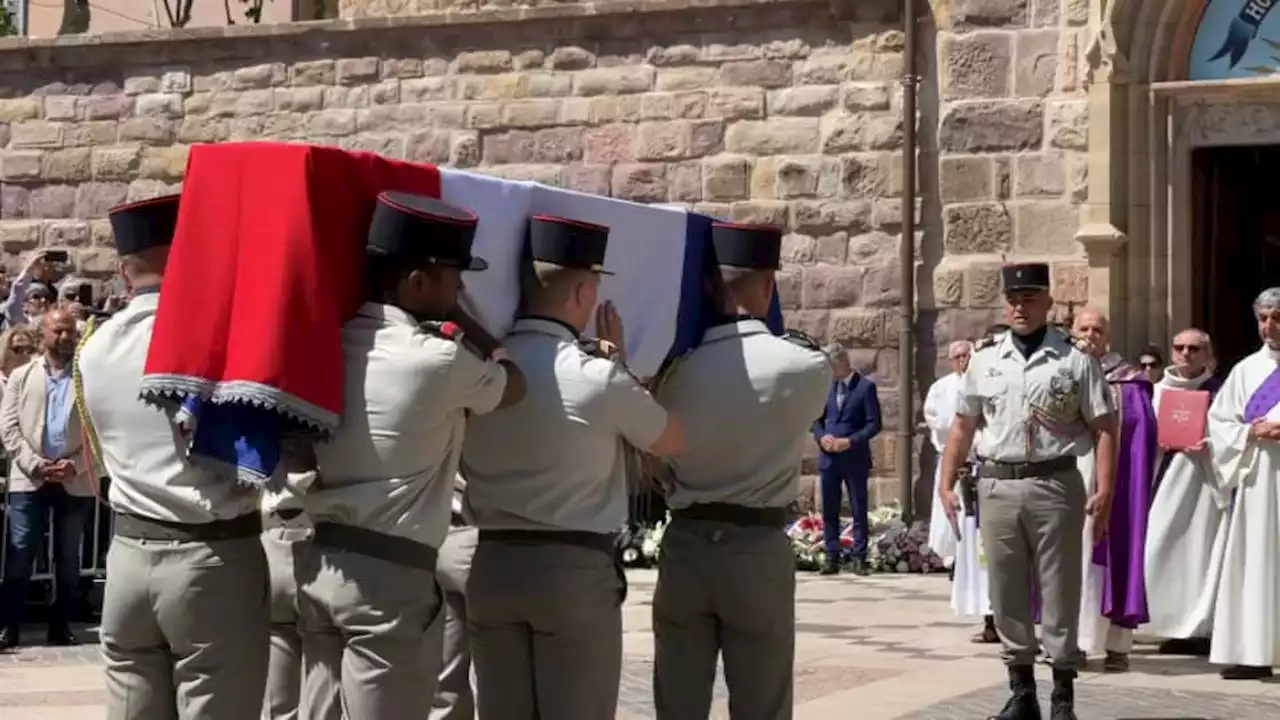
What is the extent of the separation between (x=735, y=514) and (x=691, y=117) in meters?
10.3

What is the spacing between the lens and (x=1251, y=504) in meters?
10.5

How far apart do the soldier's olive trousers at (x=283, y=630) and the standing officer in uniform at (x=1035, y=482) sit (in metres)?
3.58

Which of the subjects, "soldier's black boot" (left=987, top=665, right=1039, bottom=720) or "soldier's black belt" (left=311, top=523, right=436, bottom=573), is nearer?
"soldier's black belt" (left=311, top=523, right=436, bottom=573)

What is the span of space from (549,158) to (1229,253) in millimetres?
5216

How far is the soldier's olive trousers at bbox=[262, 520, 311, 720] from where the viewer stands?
6207 mm

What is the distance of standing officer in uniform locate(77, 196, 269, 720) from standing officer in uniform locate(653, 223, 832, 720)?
4.35 feet

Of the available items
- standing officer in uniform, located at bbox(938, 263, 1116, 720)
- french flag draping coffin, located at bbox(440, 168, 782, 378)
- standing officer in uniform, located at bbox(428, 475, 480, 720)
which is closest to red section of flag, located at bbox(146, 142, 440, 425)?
french flag draping coffin, located at bbox(440, 168, 782, 378)

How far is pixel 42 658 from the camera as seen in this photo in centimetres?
1098

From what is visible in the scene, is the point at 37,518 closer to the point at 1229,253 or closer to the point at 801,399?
the point at 801,399

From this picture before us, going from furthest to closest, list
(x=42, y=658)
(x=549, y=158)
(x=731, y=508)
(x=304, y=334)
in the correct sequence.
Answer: (x=549, y=158), (x=42, y=658), (x=731, y=508), (x=304, y=334)

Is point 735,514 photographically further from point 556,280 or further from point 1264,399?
point 1264,399

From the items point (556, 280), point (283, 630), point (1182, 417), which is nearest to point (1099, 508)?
point (1182, 417)

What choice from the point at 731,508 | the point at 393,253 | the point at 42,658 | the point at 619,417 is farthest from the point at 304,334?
the point at 42,658

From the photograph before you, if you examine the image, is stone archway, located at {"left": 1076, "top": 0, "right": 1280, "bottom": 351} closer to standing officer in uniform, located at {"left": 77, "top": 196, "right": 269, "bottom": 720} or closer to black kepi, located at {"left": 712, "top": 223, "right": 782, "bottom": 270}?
black kepi, located at {"left": 712, "top": 223, "right": 782, "bottom": 270}
